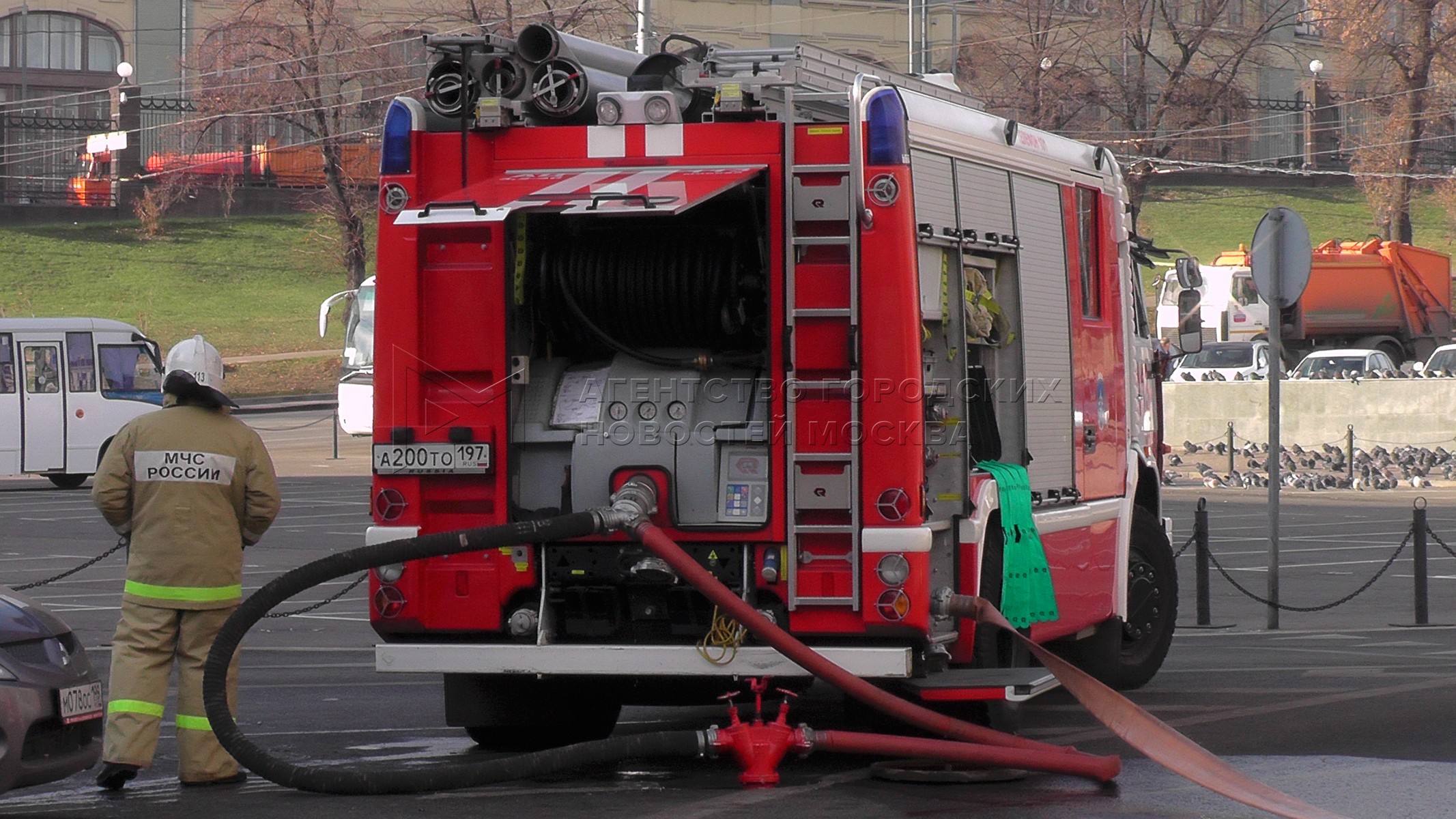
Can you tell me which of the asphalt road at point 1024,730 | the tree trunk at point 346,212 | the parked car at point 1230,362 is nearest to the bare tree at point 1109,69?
the parked car at point 1230,362

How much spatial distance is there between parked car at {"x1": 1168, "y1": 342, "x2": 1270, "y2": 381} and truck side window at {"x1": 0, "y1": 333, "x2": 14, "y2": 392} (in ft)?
74.0

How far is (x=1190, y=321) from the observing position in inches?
464

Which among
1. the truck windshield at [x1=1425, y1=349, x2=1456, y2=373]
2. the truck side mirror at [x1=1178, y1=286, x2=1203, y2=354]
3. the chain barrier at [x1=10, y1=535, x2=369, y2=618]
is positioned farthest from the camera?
the truck windshield at [x1=1425, y1=349, x2=1456, y2=373]

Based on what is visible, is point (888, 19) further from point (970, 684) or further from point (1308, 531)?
point (970, 684)

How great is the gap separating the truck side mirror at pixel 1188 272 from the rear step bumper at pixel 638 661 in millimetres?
4517

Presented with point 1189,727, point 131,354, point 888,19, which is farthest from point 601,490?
point 888,19

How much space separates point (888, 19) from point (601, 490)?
60194 mm

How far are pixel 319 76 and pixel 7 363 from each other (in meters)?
22.4

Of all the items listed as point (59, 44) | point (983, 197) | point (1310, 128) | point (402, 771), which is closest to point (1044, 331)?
point (983, 197)

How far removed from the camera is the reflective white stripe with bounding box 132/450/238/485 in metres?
7.91

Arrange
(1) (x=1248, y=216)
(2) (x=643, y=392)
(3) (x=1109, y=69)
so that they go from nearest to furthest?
(2) (x=643, y=392) → (3) (x=1109, y=69) → (1) (x=1248, y=216)

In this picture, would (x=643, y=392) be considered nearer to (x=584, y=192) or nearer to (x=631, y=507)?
(x=631, y=507)

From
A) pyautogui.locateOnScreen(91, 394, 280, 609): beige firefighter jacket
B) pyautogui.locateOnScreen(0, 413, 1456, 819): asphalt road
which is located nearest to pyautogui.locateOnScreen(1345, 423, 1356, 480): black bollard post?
pyautogui.locateOnScreen(0, 413, 1456, 819): asphalt road

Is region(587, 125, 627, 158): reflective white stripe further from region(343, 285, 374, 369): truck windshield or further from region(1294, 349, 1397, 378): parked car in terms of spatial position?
region(1294, 349, 1397, 378): parked car
